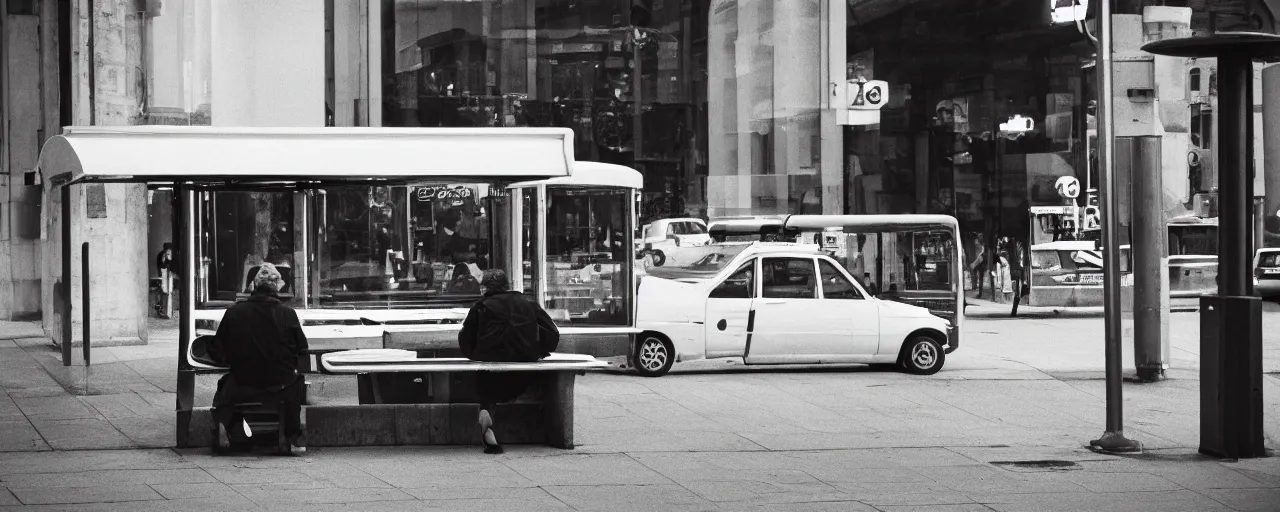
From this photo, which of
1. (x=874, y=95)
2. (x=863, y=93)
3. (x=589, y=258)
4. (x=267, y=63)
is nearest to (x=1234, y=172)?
(x=589, y=258)

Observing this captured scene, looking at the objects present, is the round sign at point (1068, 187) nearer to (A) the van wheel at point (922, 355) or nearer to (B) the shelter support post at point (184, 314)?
(A) the van wheel at point (922, 355)

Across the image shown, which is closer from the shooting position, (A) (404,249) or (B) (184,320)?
(B) (184,320)

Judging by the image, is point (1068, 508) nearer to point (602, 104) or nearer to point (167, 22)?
point (167, 22)

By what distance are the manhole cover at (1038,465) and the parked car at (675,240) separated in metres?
20.2

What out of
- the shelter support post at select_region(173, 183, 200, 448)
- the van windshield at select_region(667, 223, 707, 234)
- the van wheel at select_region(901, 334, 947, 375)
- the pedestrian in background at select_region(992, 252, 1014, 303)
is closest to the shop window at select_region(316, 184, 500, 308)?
the shelter support post at select_region(173, 183, 200, 448)

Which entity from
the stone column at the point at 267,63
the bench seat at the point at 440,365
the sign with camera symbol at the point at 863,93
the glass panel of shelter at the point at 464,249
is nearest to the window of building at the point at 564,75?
the sign with camera symbol at the point at 863,93

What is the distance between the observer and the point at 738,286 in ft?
53.4

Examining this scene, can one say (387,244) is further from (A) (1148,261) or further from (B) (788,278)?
(A) (1148,261)

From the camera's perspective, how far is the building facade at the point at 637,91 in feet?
65.9

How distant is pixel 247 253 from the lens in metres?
14.6

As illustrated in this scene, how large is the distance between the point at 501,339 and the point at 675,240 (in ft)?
74.9

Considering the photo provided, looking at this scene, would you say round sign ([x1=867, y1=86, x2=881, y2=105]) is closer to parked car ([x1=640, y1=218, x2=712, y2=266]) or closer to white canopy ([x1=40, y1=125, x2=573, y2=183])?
parked car ([x1=640, y1=218, x2=712, y2=266])

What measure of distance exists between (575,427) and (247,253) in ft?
14.9

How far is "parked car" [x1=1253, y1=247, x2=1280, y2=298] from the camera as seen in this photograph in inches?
1261
